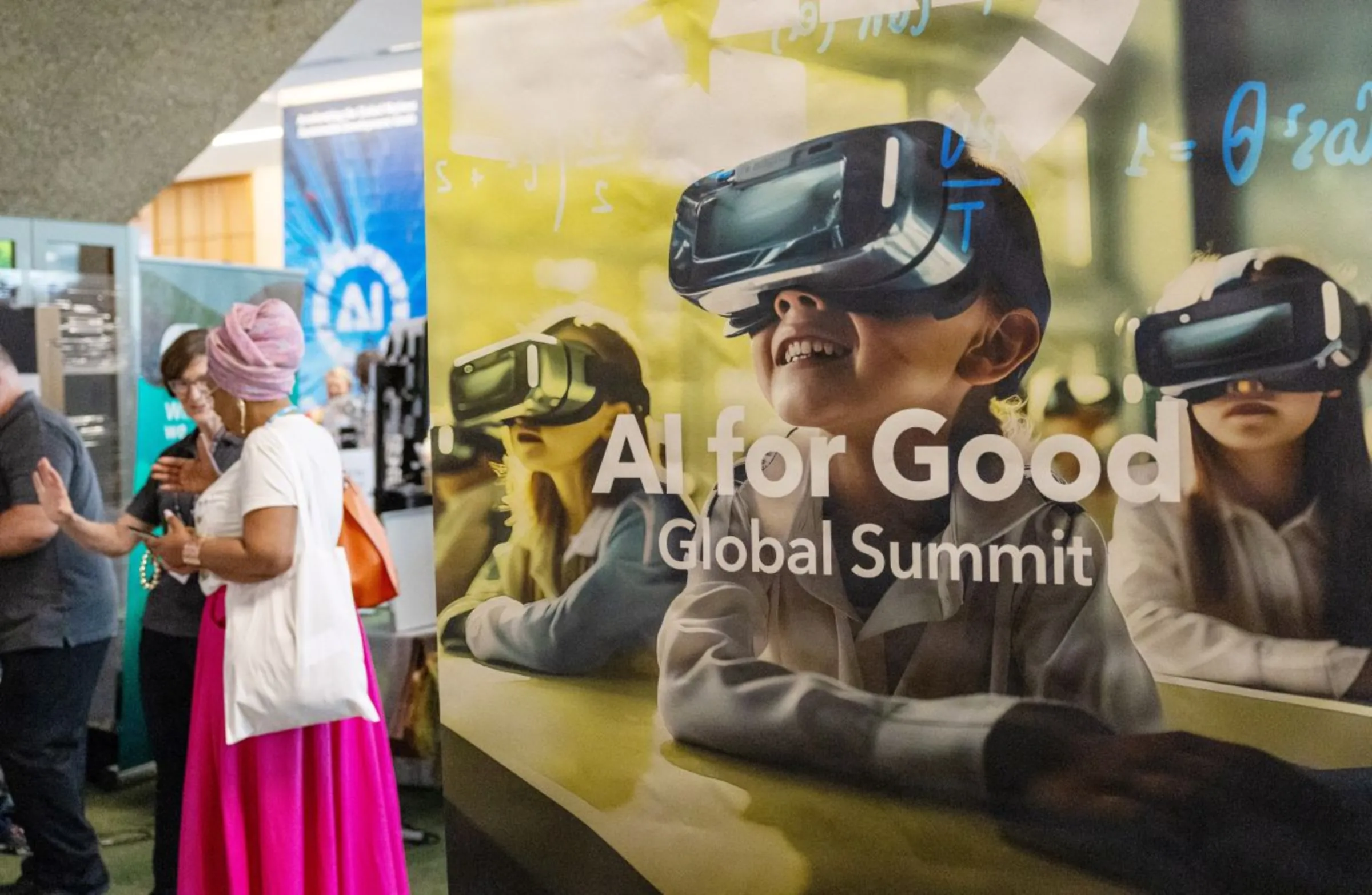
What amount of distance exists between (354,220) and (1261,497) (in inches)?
262

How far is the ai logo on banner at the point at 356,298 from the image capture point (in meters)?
7.54

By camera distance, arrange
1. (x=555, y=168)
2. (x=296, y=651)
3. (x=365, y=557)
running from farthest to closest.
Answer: (x=365, y=557) < (x=296, y=651) < (x=555, y=168)

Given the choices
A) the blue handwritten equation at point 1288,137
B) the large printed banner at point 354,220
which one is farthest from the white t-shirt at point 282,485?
the large printed banner at point 354,220

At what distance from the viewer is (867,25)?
1.94m

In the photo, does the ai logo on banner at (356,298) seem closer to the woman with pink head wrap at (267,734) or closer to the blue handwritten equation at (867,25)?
the woman with pink head wrap at (267,734)

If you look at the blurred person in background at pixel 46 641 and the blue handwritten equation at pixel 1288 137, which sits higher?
the blue handwritten equation at pixel 1288 137

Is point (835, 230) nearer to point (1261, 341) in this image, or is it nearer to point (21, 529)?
point (1261, 341)

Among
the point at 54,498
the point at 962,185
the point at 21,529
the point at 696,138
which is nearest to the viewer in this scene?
the point at 962,185

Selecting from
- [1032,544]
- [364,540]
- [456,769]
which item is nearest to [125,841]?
[364,540]

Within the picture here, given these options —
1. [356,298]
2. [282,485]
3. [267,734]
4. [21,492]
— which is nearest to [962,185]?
[282,485]

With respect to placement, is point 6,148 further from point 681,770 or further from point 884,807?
point 884,807

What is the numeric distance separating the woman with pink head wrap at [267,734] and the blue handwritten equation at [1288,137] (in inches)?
64.9

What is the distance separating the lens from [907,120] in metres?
1.92

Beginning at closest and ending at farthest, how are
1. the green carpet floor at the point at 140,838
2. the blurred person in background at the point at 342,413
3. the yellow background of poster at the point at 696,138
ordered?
1. the yellow background of poster at the point at 696,138
2. the green carpet floor at the point at 140,838
3. the blurred person in background at the point at 342,413
